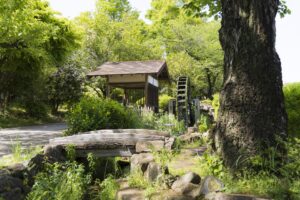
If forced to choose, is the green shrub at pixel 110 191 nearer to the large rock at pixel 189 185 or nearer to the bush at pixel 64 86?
the large rock at pixel 189 185

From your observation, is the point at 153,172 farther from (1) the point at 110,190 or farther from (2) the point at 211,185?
(2) the point at 211,185

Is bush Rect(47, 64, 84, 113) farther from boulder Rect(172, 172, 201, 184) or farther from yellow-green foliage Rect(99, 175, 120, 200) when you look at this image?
boulder Rect(172, 172, 201, 184)

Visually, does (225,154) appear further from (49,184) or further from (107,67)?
(107,67)

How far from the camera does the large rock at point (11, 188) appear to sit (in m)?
4.87

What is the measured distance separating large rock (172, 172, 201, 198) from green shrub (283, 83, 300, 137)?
186 inches

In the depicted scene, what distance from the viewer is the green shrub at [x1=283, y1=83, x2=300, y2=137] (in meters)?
8.23

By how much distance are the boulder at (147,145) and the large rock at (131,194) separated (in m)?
1.60

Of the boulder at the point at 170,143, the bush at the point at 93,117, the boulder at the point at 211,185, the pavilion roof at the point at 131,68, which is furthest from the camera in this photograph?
the pavilion roof at the point at 131,68

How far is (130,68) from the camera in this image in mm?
20359

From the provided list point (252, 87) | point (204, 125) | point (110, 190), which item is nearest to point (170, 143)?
point (110, 190)

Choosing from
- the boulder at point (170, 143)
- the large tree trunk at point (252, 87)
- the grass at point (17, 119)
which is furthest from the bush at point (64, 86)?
the large tree trunk at point (252, 87)

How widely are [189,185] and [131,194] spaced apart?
104 cm

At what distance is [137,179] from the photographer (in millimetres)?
5480

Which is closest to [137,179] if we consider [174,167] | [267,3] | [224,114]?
[174,167]
